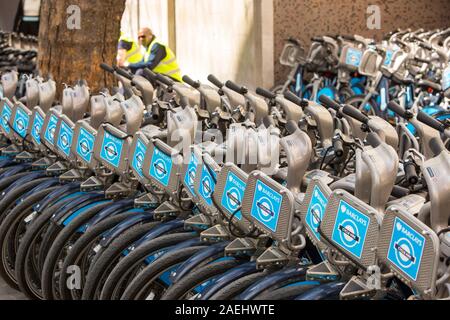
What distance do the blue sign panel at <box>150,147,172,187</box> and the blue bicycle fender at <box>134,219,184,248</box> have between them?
15 cm

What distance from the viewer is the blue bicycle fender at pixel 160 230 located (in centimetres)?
373

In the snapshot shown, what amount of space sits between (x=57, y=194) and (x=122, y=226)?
727 millimetres

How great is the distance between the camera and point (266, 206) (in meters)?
3.16

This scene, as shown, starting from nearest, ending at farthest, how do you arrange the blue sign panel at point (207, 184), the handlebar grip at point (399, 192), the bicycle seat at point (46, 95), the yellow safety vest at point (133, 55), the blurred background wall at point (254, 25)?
the handlebar grip at point (399, 192), the blue sign panel at point (207, 184), the bicycle seat at point (46, 95), the yellow safety vest at point (133, 55), the blurred background wall at point (254, 25)

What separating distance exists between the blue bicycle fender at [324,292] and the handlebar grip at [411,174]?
15.4 inches

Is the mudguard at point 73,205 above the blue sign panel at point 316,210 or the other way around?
the other way around

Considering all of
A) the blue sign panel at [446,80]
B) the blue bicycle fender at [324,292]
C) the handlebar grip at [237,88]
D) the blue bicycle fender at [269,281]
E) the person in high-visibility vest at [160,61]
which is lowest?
the person in high-visibility vest at [160,61]

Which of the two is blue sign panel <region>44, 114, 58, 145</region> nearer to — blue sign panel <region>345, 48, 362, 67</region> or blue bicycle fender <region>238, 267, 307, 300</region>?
blue bicycle fender <region>238, 267, 307, 300</region>

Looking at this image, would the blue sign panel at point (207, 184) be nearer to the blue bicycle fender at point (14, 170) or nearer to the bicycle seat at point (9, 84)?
the blue bicycle fender at point (14, 170)

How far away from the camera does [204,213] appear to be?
143 inches

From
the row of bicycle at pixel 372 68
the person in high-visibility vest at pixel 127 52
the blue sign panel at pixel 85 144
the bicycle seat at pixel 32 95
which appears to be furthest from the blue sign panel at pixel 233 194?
the person in high-visibility vest at pixel 127 52

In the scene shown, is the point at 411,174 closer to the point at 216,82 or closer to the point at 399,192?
the point at 399,192

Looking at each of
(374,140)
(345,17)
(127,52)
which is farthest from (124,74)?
(345,17)

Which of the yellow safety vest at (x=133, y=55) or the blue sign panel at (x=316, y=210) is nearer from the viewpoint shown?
the blue sign panel at (x=316, y=210)
